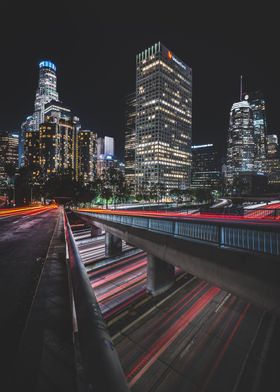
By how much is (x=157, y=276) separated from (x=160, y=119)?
156 metres

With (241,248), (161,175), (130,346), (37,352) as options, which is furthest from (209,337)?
(161,175)

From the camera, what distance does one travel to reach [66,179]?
113125 mm

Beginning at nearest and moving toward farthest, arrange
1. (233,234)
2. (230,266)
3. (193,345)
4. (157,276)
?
(230,266), (233,234), (193,345), (157,276)

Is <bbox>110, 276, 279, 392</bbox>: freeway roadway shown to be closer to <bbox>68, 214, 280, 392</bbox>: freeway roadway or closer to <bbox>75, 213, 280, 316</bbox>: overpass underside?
<bbox>68, 214, 280, 392</bbox>: freeway roadway

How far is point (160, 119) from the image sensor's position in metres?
158

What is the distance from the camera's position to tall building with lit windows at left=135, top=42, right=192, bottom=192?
519 feet

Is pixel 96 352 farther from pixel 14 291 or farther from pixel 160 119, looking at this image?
pixel 160 119

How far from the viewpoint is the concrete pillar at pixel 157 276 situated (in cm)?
2015

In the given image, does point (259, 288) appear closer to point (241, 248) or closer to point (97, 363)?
point (241, 248)

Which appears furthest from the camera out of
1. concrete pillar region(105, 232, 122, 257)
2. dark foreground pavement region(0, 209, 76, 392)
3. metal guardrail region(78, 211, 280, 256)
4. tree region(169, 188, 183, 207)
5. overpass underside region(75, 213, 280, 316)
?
tree region(169, 188, 183, 207)

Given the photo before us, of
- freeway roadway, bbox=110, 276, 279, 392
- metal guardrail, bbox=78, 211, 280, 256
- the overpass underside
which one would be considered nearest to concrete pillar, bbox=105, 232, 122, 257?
freeway roadway, bbox=110, 276, 279, 392

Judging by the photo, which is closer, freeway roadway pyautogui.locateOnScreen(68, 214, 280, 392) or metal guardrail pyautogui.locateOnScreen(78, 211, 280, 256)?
metal guardrail pyautogui.locateOnScreen(78, 211, 280, 256)

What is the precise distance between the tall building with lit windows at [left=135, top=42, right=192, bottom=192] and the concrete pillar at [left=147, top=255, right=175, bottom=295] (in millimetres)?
133726

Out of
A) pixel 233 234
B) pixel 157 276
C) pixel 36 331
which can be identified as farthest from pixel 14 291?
pixel 157 276
